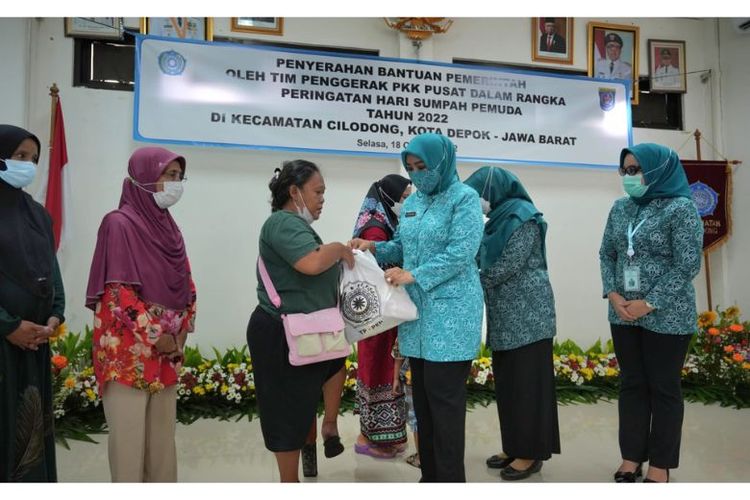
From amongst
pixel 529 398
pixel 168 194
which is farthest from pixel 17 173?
pixel 529 398

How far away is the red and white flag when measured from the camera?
354 cm

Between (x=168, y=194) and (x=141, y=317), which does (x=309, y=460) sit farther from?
(x=168, y=194)

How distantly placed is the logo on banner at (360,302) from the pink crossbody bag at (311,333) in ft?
0.20

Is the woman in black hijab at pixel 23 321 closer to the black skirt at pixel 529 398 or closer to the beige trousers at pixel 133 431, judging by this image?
the beige trousers at pixel 133 431

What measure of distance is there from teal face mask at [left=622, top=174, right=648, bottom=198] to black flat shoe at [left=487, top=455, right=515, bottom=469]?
1249 mm

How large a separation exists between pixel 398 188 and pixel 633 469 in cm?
155

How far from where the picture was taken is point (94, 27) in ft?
12.5

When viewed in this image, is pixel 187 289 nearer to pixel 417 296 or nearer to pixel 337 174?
pixel 417 296

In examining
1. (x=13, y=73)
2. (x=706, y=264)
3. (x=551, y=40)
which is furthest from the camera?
(x=706, y=264)

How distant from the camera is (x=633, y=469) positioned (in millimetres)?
2252

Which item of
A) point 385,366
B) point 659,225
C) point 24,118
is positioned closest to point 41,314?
point 385,366

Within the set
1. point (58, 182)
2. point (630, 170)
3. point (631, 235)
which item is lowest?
point (631, 235)

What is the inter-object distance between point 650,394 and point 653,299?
41 centimetres

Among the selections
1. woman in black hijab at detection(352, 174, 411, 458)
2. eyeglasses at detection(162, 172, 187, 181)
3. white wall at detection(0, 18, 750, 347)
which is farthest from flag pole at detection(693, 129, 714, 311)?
eyeglasses at detection(162, 172, 187, 181)
